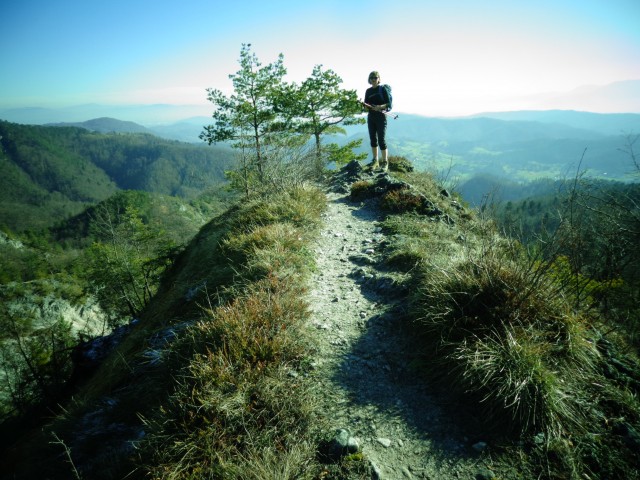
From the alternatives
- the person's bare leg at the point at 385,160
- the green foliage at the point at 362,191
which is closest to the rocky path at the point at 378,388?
the green foliage at the point at 362,191

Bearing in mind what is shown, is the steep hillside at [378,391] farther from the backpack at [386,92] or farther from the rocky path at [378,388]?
the backpack at [386,92]

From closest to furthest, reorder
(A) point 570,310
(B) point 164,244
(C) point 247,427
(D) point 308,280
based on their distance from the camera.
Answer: (C) point 247,427
(A) point 570,310
(D) point 308,280
(B) point 164,244

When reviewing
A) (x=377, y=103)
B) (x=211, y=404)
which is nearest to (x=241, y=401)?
(x=211, y=404)

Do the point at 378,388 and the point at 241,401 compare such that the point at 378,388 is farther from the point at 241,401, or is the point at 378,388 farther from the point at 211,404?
the point at 211,404

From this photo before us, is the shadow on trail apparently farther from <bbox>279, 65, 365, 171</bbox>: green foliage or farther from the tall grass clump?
<bbox>279, 65, 365, 171</bbox>: green foliage

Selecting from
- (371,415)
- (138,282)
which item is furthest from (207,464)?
(138,282)

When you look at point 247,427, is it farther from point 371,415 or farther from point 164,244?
point 164,244

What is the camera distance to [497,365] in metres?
3.01

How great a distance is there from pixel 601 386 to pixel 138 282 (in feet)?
116

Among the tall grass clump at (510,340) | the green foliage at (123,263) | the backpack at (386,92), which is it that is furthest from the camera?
the green foliage at (123,263)

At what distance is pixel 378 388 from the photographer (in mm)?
3469

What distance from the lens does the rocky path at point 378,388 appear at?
268 centimetres

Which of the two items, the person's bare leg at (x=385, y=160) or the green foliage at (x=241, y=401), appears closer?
the green foliage at (x=241, y=401)

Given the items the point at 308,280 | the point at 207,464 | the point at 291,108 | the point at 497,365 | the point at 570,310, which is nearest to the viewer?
the point at 207,464
